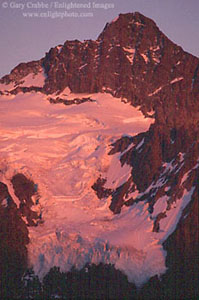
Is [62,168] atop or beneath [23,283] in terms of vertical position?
atop

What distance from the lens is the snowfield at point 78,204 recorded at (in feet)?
528

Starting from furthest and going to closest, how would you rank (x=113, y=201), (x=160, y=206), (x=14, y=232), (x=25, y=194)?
(x=113, y=201) < (x=25, y=194) < (x=14, y=232) < (x=160, y=206)

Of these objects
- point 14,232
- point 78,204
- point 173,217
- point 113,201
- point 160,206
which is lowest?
point 14,232

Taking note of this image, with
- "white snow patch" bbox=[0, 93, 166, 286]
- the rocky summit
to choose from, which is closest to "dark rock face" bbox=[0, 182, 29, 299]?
the rocky summit

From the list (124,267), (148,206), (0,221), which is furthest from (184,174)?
(0,221)

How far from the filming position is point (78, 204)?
17375 centimetres

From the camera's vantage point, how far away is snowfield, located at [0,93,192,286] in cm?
16100

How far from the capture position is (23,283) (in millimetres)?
160500

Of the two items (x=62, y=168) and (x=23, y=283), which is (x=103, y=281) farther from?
(x=62, y=168)

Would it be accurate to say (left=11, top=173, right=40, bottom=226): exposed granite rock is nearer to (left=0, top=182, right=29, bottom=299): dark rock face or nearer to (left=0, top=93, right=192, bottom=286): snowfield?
(left=0, top=93, right=192, bottom=286): snowfield

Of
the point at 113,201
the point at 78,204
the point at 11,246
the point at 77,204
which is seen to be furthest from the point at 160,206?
the point at 11,246

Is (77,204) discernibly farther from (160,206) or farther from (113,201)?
(160,206)

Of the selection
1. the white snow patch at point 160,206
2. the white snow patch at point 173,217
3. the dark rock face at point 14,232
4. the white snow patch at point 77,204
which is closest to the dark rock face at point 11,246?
the dark rock face at point 14,232

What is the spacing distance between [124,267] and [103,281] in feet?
12.6
